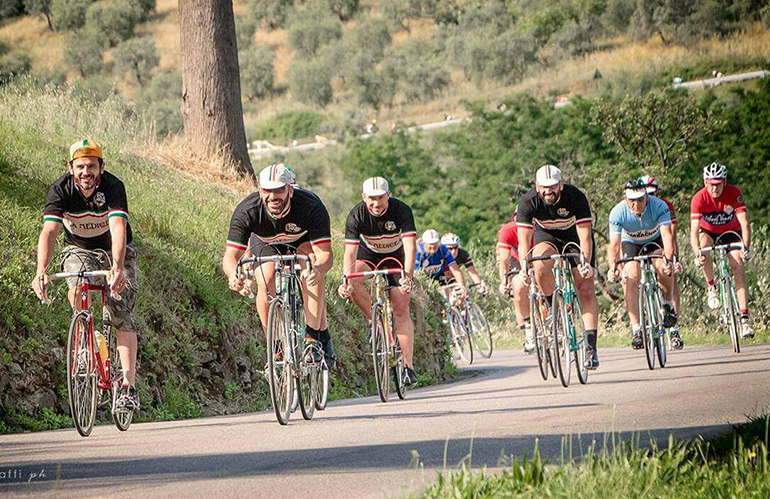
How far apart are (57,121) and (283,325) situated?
10556mm

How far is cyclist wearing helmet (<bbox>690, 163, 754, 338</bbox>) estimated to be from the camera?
17375mm

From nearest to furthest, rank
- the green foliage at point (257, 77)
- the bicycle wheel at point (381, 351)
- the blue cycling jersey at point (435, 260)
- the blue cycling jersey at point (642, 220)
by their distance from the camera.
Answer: the bicycle wheel at point (381, 351) → the blue cycling jersey at point (642, 220) → the blue cycling jersey at point (435, 260) → the green foliage at point (257, 77)

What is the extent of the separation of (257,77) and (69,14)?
102ft

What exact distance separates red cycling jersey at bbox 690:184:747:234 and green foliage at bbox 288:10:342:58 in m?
109

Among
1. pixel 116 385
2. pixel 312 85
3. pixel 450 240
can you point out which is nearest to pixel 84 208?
pixel 116 385

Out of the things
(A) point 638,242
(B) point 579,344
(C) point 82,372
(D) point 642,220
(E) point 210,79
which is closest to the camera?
(C) point 82,372

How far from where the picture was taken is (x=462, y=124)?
66.4 m

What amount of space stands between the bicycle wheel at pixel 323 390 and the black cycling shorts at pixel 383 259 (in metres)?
1.94

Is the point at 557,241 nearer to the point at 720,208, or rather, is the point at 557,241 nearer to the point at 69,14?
the point at 720,208

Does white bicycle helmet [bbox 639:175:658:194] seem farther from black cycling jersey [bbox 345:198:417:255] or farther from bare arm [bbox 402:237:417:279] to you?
bare arm [bbox 402:237:417:279]

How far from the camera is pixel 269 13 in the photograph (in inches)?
5571

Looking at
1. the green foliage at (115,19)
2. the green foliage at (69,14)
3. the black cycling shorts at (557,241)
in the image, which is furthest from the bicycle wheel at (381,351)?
the green foliage at (69,14)

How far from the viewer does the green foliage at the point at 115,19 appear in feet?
416

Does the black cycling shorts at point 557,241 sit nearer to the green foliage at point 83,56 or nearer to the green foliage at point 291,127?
the green foliage at point 291,127
